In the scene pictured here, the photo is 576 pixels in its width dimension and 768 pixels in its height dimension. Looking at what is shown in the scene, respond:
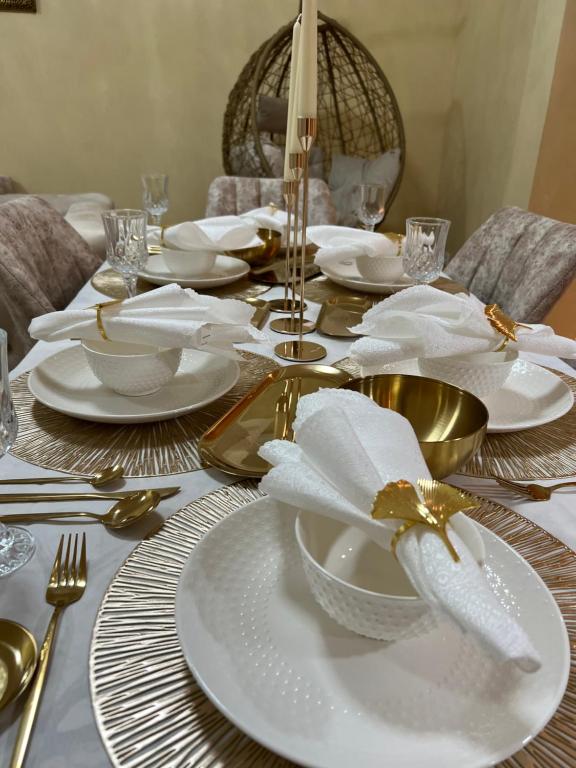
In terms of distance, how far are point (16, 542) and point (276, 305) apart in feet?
2.14

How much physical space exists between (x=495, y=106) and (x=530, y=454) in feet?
7.60

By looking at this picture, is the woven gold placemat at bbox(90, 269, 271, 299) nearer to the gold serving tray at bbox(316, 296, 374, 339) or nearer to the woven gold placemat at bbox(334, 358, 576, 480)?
the gold serving tray at bbox(316, 296, 374, 339)

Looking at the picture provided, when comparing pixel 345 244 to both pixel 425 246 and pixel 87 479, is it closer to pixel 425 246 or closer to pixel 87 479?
pixel 425 246

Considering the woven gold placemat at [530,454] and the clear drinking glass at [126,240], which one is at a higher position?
the clear drinking glass at [126,240]

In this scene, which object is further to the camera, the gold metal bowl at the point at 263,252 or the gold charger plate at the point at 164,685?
the gold metal bowl at the point at 263,252

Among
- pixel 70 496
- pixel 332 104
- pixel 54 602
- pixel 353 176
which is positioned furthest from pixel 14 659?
pixel 332 104

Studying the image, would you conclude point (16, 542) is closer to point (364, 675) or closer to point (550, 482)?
point (364, 675)

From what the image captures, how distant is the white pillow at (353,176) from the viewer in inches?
105

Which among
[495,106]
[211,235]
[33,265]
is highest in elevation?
[495,106]

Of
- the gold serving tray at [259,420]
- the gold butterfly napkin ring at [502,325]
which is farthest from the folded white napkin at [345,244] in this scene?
the gold butterfly napkin ring at [502,325]

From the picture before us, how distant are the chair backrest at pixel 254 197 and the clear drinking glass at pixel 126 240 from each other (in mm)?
1053

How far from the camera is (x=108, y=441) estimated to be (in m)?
0.54

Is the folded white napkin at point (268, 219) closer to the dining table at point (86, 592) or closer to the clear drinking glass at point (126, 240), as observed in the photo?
the clear drinking glass at point (126, 240)

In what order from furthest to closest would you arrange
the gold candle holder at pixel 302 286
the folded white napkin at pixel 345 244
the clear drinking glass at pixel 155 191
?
the clear drinking glass at pixel 155 191, the folded white napkin at pixel 345 244, the gold candle holder at pixel 302 286
